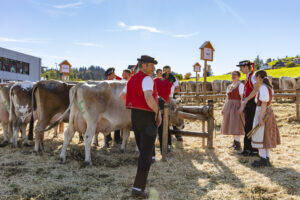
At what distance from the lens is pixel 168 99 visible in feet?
19.6

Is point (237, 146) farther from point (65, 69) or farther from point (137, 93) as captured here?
point (65, 69)

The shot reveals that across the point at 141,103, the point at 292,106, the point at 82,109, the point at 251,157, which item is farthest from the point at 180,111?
the point at 292,106

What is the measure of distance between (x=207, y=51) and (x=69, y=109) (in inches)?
215

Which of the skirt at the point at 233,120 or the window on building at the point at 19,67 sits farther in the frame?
the window on building at the point at 19,67

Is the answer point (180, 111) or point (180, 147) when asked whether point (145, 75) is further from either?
point (180, 147)

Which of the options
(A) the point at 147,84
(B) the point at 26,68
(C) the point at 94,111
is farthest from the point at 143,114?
(B) the point at 26,68

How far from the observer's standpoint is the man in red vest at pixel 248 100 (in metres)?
5.39

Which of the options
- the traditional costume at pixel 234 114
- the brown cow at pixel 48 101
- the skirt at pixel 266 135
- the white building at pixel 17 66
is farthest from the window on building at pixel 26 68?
the skirt at pixel 266 135

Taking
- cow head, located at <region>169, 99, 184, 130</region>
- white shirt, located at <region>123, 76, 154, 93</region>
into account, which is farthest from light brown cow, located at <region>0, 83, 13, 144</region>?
white shirt, located at <region>123, 76, 154, 93</region>

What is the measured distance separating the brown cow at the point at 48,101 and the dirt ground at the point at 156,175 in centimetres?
59

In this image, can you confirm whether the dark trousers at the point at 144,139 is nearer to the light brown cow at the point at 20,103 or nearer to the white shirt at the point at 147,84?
the white shirt at the point at 147,84

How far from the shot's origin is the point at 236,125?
6.07m

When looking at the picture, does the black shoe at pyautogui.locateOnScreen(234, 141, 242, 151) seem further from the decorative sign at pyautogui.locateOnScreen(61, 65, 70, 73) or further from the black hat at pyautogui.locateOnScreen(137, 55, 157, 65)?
the decorative sign at pyautogui.locateOnScreen(61, 65, 70, 73)

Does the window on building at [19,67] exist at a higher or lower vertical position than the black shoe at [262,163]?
higher
